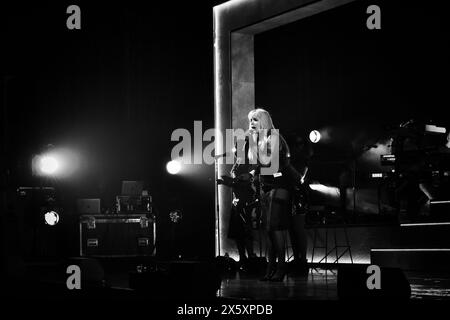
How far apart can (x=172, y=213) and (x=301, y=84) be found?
2752 mm

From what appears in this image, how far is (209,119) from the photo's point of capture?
10.6 meters

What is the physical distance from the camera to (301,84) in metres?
10.7

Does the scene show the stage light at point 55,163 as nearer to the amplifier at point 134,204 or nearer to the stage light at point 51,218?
the stage light at point 51,218

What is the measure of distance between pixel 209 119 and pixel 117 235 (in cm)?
220

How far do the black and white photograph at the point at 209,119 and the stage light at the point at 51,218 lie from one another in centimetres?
2

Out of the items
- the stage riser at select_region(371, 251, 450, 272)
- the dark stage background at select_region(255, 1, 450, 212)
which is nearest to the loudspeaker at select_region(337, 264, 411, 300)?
the stage riser at select_region(371, 251, 450, 272)

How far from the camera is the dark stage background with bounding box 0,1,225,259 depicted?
1088 cm

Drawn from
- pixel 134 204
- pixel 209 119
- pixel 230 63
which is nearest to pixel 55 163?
pixel 134 204

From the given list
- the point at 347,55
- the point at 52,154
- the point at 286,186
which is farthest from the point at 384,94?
the point at 52,154

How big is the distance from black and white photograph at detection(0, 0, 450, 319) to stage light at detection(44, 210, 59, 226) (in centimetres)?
2

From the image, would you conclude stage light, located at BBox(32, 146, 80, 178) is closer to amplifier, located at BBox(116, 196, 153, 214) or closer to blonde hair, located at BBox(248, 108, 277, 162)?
amplifier, located at BBox(116, 196, 153, 214)

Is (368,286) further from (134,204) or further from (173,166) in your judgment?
(134,204)
